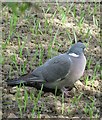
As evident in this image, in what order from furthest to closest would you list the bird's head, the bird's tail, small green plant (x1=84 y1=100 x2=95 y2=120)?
the bird's head
the bird's tail
small green plant (x1=84 y1=100 x2=95 y2=120)

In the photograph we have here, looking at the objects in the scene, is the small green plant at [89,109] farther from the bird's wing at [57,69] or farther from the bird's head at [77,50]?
the bird's head at [77,50]

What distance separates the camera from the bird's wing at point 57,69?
4.03 m

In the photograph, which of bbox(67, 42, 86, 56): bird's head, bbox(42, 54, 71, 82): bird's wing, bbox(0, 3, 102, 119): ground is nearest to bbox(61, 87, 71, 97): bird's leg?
bbox(0, 3, 102, 119): ground

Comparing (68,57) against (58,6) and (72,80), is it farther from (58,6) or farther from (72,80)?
(58,6)

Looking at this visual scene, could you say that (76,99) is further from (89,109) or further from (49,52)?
(49,52)

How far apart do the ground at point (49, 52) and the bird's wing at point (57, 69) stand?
18cm

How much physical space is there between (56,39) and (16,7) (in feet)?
8.24

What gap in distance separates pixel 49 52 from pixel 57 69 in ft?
2.62

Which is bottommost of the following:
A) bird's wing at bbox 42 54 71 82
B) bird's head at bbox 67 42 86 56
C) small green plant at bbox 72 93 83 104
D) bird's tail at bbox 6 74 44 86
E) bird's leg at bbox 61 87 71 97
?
small green plant at bbox 72 93 83 104

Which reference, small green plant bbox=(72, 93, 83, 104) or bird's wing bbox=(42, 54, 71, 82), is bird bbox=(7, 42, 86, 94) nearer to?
bird's wing bbox=(42, 54, 71, 82)

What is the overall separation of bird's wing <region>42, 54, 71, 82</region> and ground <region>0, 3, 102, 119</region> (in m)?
0.18

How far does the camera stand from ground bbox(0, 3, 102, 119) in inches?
158

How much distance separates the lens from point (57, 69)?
4039mm

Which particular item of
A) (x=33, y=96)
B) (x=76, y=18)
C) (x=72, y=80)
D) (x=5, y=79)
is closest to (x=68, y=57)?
(x=72, y=80)
